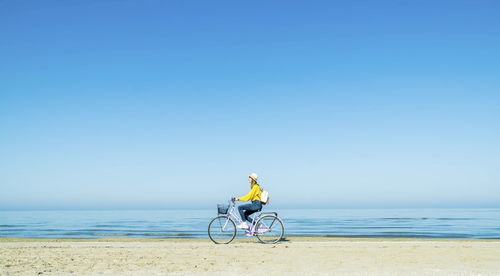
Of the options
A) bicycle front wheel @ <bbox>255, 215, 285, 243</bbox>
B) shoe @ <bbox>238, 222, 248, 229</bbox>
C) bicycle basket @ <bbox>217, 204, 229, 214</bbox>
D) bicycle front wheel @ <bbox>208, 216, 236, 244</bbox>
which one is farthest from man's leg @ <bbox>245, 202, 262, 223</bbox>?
bicycle basket @ <bbox>217, 204, 229, 214</bbox>

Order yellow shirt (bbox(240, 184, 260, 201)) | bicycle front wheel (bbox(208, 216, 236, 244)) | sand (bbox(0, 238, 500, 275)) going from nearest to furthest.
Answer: sand (bbox(0, 238, 500, 275)) < yellow shirt (bbox(240, 184, 260, 201)) < bicycle front wheel (bbox(208, 216, 236, 244))

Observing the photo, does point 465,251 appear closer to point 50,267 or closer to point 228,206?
point 228,206

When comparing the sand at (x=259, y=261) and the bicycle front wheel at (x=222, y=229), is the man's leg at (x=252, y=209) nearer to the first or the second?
the bicycle front wheel at (x=222, y=229)

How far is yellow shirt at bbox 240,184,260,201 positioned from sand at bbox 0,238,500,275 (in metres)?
1.63

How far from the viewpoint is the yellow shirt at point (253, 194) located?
42.5ft

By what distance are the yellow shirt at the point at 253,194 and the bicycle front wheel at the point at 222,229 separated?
1.02 m

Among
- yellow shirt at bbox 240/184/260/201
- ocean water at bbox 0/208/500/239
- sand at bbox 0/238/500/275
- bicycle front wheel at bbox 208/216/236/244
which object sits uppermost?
yellow shirt at bbox 240/184/260/201

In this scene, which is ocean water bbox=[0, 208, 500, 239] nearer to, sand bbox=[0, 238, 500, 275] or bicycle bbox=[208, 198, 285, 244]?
bicycle bbox=[208, 198, 285, 244]

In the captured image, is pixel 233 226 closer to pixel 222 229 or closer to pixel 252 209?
pixel 222 229

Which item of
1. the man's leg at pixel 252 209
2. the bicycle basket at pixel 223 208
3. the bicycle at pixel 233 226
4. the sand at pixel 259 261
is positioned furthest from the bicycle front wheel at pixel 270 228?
the sand at pixel 259 261

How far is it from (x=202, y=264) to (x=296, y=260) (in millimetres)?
2125

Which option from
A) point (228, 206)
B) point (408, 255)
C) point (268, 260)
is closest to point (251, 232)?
point (228, 206)

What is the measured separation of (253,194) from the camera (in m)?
13.0

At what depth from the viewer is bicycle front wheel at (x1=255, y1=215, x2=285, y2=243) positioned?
44.1ft
